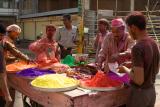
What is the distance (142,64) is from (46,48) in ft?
6.85

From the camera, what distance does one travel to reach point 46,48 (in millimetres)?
4402

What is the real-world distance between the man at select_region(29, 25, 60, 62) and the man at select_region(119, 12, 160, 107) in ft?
5.59

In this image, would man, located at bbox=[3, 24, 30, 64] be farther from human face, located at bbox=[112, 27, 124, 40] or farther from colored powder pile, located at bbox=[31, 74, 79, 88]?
human face, located at bbox=[112, 27, 124, 40]

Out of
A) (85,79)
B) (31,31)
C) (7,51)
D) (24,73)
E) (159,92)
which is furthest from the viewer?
(31,31)

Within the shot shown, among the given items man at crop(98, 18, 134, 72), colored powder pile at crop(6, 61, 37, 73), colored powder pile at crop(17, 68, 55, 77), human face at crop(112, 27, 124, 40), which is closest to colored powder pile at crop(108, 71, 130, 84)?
man at crop(98, 18, 134, 72)

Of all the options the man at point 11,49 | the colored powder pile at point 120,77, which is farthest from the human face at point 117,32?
the man at point 11,49

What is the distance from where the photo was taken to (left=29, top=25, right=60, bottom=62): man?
4.27 meters

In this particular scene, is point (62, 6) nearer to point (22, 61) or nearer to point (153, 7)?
point (153, 7)

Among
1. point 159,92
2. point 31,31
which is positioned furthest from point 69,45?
A: point 31,31

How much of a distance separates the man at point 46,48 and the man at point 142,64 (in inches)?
67.1

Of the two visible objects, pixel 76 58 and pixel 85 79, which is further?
pixel 76 58

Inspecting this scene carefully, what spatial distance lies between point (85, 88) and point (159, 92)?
14.7ft

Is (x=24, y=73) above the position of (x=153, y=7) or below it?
below

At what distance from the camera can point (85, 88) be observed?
9.45 ft
